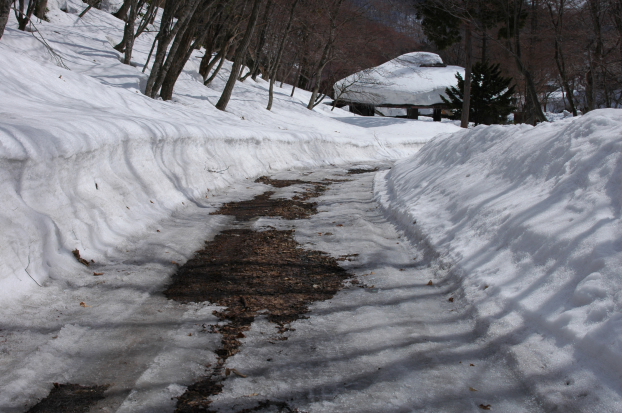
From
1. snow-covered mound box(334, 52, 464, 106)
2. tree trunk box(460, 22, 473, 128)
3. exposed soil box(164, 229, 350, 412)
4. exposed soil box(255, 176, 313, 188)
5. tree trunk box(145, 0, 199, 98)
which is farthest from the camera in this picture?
snow-covered mound box(334, 52, 464, 106)

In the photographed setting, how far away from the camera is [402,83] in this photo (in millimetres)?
39281

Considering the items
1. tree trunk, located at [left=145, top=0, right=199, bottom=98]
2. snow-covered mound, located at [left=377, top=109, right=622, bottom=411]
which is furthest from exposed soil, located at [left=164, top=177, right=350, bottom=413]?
tree trunk, located at [left=145, top=0, right=199, bottom=98]

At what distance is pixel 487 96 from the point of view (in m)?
31.2

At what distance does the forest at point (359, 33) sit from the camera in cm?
1652

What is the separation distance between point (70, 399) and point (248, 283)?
201cm

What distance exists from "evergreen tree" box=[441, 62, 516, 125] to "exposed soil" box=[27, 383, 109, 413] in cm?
3125

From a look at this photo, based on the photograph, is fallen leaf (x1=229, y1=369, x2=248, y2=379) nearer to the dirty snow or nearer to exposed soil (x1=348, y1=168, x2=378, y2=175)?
the dirty snow

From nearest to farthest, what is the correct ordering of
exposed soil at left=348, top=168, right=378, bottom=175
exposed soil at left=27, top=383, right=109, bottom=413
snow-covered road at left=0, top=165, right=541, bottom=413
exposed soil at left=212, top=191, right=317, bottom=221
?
exposed soil at left=27, top=383, right=109, bottom=413
snow-covered road at left=0, top=165, right=541, bottom=413
exposed soil at left=212, top=191, right=317, bottom=221
exposed soil at left=348, top=168, right=378, bottom=175

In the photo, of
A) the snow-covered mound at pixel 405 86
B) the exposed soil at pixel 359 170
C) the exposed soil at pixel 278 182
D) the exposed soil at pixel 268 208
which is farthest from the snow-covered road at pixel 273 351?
the snow-covered mound at pixel 405 86

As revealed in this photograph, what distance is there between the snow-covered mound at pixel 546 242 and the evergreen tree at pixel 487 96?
2526 centimetres

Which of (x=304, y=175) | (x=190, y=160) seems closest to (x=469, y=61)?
(x=304, y=175)

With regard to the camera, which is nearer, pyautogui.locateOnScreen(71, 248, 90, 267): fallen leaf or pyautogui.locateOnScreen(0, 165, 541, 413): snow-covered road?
pyautogui.locateOnScreen(0, 165, 541, 413): snow-covered road

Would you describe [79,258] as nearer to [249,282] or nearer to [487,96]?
[249,282]

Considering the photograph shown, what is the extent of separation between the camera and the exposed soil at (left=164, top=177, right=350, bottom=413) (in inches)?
116
